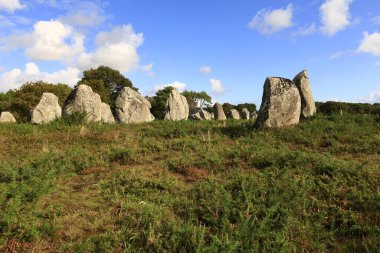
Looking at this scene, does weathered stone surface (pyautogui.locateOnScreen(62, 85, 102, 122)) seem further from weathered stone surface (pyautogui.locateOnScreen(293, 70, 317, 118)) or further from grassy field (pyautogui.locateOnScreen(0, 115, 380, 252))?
weathered stone surface (pyautogui.locateOnScreen(293, 70, 317, 118))

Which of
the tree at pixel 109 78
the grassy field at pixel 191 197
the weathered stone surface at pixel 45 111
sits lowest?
the grassy field at pixel 191 197

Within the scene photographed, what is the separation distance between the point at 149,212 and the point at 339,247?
12.8 ft

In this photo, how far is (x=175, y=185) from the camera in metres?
9.98

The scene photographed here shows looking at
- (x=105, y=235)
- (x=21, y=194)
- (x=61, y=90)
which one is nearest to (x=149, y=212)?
(x=105, y=235)

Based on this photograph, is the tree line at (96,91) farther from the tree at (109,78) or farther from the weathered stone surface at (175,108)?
the weathered stone surface at (175,108)

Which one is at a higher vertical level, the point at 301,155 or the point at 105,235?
the point at 301,155

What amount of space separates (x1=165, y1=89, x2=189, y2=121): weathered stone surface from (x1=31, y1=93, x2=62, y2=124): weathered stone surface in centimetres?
945

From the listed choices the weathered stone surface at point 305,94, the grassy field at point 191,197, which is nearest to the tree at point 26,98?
the grassy field at point 191,197

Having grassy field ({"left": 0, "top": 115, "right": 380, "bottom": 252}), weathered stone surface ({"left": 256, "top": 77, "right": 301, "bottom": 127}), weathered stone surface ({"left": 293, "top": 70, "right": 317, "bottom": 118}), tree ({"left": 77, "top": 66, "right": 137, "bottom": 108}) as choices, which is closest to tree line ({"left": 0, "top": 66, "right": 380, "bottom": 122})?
tree ({"left": 77, "top": 66, "right": 137, "bottom": 108})

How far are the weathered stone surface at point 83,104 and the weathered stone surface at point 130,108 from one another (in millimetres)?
4864

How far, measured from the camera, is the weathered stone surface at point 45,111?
24078 millimetres

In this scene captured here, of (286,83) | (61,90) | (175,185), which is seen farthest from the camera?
(61,90)

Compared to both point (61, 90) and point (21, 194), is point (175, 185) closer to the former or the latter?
point (21, 194)

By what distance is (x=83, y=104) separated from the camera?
23500mm
